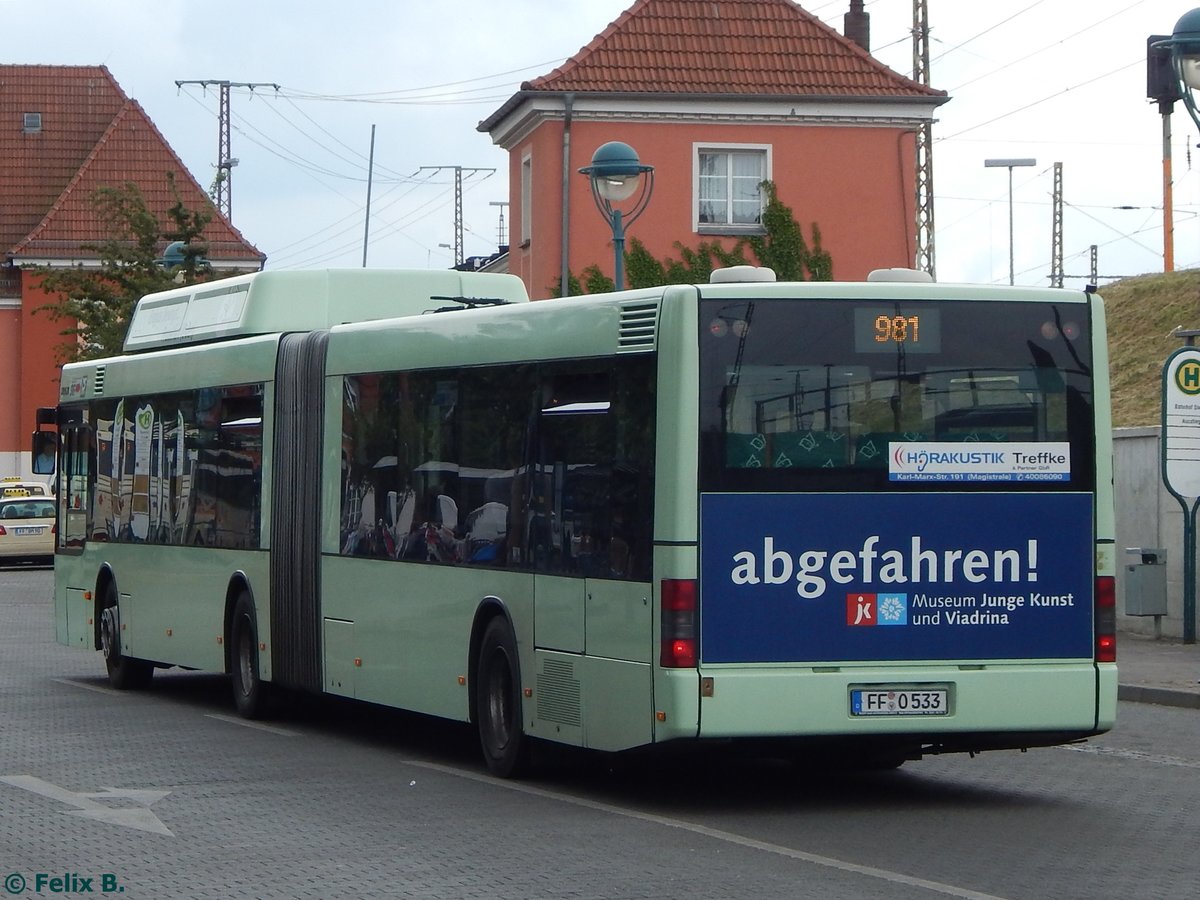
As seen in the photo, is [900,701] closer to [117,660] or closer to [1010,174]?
[117,660]

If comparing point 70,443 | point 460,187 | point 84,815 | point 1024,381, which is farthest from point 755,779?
point 460,187

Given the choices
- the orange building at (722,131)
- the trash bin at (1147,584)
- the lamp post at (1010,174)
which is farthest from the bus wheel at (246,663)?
the lamp post at (1010,174)

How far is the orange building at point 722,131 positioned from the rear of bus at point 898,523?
30.4 m

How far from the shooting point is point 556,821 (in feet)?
36.0

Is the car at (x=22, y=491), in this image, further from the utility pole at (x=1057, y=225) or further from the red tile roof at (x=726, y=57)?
the utility pole at (x=1057, y=225)

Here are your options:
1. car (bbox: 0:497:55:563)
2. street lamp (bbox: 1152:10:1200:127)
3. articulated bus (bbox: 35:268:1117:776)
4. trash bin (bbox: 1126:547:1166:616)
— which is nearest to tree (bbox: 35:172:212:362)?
car (bbox: 0:497:55:563)

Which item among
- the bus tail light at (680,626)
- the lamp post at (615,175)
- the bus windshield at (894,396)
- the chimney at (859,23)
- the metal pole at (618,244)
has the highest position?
the chimney at (859,23)

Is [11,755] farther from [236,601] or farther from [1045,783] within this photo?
[1045,783]

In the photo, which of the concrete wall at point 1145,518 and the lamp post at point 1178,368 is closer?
the lamp post at point 1178,368

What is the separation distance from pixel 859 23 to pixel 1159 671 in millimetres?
35101

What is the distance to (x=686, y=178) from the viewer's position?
4300 cm

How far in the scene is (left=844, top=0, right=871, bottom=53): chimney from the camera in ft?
175

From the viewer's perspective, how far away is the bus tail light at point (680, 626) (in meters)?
11.0

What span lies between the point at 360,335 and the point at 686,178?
28188 millimetres
